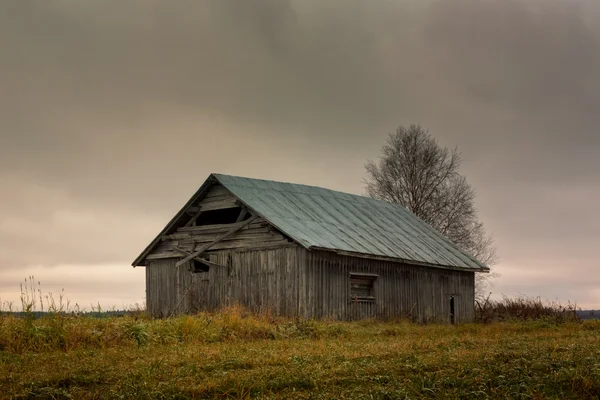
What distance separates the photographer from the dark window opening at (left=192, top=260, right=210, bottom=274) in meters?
31.5

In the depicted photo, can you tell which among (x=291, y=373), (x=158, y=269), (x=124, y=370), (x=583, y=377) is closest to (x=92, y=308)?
(x=124, y=370)

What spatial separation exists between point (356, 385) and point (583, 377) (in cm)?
324

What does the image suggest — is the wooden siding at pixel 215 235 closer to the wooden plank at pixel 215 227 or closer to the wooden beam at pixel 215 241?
the wooden plank at pixel 215 227

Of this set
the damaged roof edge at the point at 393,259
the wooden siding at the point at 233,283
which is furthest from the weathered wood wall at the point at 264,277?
the damaged roof edge at the point at 393,259

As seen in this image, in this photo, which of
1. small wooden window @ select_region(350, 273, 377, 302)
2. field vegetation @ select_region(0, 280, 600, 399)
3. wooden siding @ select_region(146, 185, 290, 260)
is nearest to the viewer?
field vegetation @ select_region(0, 280, 600, 399)

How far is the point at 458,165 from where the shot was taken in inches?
1959

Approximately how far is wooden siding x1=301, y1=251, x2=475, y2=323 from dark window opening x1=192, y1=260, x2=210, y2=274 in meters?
5.49

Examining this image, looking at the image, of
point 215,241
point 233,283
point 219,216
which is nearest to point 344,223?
point 219,216

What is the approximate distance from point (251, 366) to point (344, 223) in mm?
20961

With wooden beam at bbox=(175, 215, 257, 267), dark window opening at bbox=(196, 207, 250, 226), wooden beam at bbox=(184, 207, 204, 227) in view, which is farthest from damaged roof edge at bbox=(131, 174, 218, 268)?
wooden beam at bbox=(175, 215, 257, 267)

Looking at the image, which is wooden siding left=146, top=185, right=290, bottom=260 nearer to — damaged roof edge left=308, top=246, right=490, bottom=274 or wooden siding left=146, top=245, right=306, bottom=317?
wooden siding left=146, top=245, right=306, bottom=317

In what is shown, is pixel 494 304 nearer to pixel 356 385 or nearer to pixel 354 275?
pixel 354 275

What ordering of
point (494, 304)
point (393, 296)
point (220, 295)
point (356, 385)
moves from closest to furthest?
point (356, 385)
point (220, 295)
point (393, 296)
point (494, 304)

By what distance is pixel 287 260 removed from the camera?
92.2 feet
